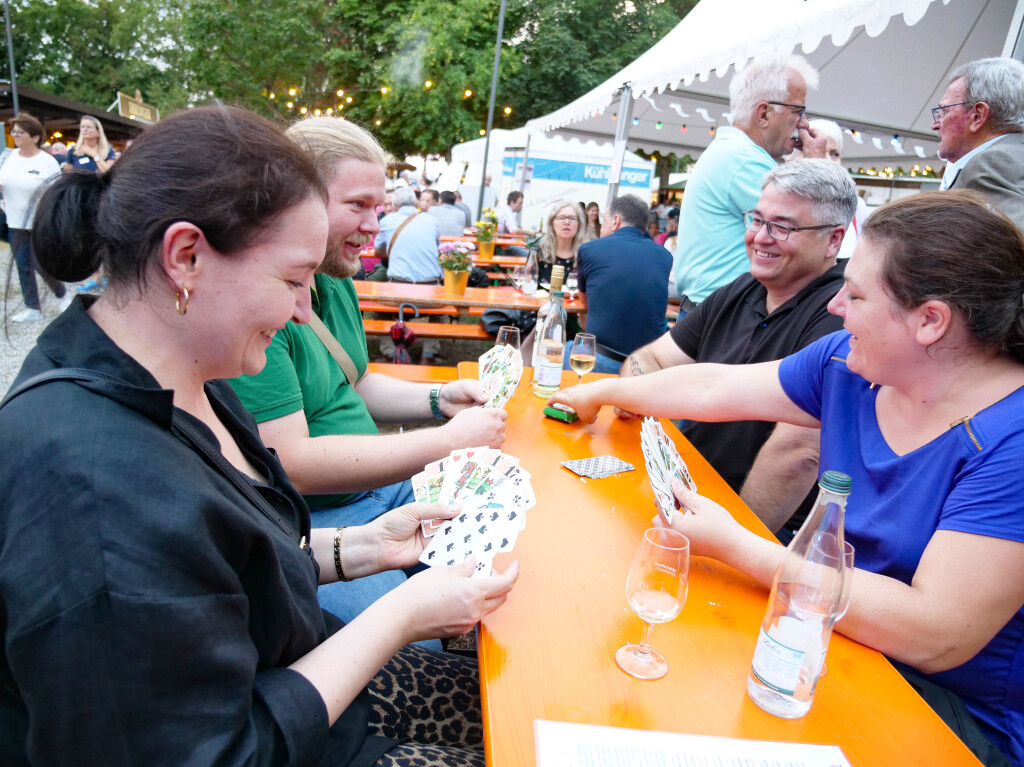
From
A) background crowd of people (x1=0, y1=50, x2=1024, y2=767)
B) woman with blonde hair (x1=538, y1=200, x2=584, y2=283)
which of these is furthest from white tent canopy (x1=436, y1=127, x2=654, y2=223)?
background crowd of people (x1=0, y1=50, x2=1024, y2=767)

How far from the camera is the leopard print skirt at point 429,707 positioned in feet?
4.25

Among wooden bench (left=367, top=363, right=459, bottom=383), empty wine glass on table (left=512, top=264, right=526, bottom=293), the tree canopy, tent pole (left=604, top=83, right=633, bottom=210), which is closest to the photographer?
wooden bench (left=367, top=363, right=459, bottom=383)

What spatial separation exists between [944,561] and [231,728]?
1.26 metres

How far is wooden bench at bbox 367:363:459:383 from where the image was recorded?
3.61m

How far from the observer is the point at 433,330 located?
17.7 ft

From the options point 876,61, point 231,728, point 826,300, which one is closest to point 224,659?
point 231,728

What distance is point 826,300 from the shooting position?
7.45 feet

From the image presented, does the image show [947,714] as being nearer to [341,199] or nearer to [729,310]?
[729,310]

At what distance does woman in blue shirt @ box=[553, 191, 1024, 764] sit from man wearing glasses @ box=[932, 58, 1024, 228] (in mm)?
1957

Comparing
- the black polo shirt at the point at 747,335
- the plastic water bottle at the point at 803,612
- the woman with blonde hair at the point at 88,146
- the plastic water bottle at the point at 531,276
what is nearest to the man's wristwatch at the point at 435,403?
the black polo shirt at the point at 747,335

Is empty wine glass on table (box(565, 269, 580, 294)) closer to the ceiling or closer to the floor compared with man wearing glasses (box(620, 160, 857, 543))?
closer to the floor

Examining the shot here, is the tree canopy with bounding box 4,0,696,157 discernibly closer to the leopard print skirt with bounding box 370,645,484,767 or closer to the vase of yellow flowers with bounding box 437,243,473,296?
the vase of yellow flowers with bounding box 437,243,473,296

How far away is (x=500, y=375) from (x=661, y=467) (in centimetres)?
88

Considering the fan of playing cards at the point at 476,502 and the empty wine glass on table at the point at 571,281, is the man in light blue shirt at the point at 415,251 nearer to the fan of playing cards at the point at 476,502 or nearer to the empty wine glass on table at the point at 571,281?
the empty wine glass on table at the point at 571,281
